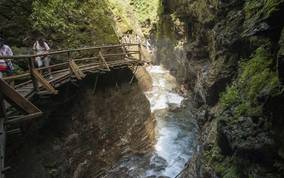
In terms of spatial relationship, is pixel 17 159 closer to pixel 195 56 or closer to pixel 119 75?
pixel 119 75

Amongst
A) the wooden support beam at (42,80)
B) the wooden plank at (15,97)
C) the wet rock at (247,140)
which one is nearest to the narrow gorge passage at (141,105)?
the wet rock at (247,140)

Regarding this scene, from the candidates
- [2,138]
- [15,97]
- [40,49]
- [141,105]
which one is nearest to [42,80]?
[15,97]

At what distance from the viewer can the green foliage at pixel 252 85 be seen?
31.5 ft

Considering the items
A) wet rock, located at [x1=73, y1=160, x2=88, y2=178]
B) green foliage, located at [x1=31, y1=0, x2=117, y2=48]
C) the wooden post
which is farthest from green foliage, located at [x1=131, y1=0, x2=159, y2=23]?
the wooden post

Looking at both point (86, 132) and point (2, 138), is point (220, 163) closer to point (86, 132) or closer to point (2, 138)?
point (86, 132)

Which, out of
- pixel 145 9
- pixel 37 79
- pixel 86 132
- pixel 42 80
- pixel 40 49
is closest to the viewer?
pixel 37 79

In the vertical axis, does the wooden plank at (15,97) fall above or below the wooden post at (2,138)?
above

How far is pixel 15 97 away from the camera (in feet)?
24.2

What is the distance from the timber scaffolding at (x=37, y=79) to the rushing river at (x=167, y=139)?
5382 mm

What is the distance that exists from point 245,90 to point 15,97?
25.0 ft

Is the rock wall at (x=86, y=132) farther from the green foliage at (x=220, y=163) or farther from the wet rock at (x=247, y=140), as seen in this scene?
the wet rock at (x=247, y=140)

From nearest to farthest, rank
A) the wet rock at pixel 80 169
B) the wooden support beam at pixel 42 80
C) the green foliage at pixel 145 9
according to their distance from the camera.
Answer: the wooden support beam at pixel 42 80, the wet rock at pixel 80 169, the green foliage at pixel 145 9

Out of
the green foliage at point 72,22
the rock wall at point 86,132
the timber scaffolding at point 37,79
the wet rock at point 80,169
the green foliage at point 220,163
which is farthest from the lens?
the green foliage at point 72,22

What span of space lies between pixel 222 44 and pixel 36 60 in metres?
8.55
